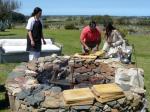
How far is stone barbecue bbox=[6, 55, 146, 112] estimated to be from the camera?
717 centimetres

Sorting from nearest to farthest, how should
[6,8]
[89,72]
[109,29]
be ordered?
1. [89,72]
2. [109,29]
3. [6,8]

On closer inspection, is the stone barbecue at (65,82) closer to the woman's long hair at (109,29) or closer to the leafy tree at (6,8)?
the woman's long hair at (109,29)

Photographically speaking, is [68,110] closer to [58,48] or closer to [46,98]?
[46,98]

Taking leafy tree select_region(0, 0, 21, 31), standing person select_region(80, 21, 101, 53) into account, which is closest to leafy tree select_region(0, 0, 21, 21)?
leafy tree select_region(0, 0, 21, 31)

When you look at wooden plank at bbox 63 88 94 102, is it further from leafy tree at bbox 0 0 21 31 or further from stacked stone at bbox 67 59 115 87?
leafy tree at bbox 0 0 21 31

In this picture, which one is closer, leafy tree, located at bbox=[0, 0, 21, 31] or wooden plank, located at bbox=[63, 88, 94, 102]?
wooden plank, located at bbox=[63, 88, 94, 102]

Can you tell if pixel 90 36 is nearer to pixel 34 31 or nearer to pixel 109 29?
pixel 109 29

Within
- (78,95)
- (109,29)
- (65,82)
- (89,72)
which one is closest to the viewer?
(78,95)

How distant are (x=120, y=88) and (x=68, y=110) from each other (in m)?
1.04

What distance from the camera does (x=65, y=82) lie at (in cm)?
972

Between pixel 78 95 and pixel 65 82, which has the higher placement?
pixel 78 95

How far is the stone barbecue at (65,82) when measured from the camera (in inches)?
282

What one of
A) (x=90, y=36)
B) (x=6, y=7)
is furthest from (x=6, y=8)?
(x=90, y=36)

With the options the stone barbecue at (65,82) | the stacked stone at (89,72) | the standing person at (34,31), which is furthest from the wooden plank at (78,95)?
the standing person at (34,31)
